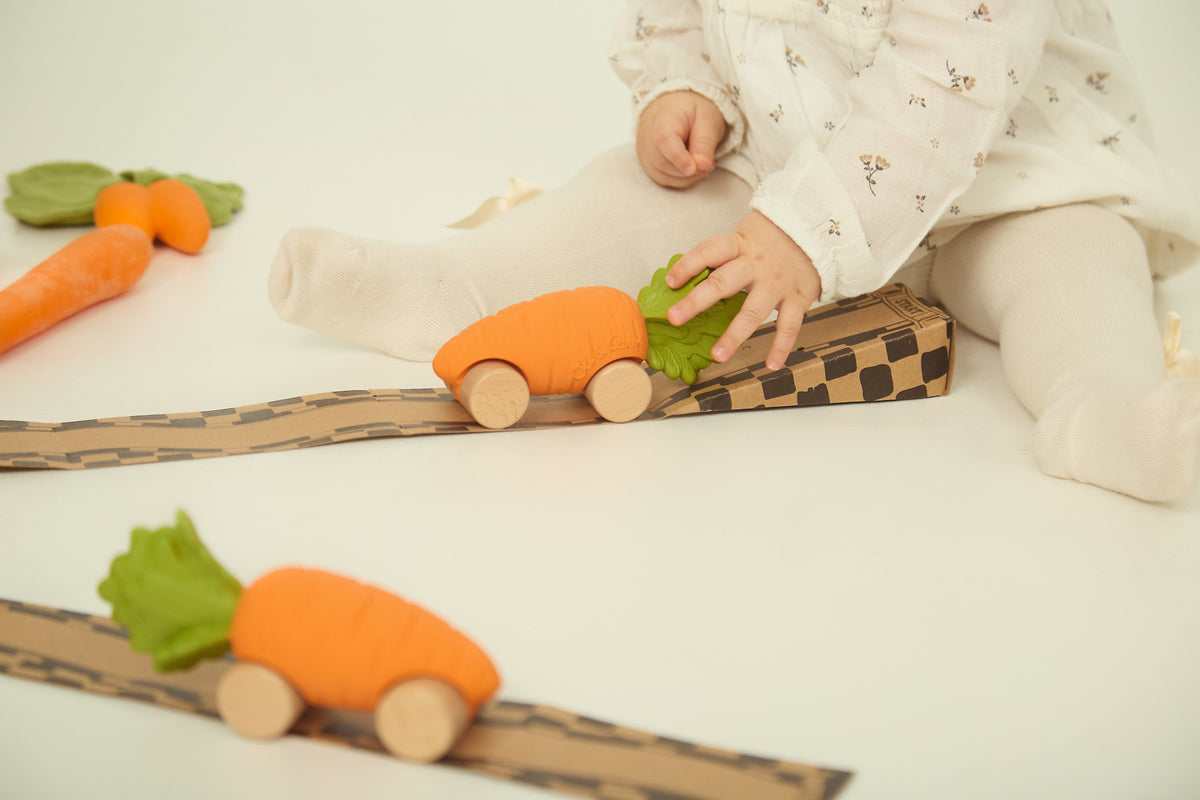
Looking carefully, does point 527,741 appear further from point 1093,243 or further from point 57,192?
point 57,192

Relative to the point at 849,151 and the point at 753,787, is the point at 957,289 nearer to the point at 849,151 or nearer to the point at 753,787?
the point at 849,151

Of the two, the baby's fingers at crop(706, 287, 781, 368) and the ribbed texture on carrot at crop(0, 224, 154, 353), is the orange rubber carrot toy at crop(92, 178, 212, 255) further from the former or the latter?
the baby's fingers at crop(706, 287, 781, 368)

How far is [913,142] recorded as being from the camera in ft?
2.84

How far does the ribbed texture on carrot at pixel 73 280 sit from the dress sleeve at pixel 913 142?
0.70 m

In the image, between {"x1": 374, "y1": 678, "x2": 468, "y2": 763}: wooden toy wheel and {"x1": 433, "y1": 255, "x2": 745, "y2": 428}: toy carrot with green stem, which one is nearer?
{"x1": 374, "y1": 678, "x2": 468, "y2": 763}: wooden toy wheel

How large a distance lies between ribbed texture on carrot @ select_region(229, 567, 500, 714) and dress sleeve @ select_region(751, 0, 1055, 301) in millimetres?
496

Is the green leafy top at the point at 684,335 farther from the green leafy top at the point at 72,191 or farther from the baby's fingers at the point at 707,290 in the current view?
the green leafy top at the point at 72,191

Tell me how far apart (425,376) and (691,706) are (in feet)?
1.70

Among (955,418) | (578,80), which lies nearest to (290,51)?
(578,80)

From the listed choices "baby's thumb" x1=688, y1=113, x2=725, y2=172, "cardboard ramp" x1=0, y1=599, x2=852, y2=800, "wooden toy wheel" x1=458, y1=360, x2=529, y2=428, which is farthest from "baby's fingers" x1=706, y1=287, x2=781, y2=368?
"cardboard ramp" x1=0, y1=599, x2=852, y2=800

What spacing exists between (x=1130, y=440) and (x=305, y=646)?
1.88 ft

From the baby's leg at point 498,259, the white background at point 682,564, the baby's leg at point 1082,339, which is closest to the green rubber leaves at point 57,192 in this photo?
the white background at point 682,564

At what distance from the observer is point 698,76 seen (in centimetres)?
113

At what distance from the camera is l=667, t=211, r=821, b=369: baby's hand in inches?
31.6
